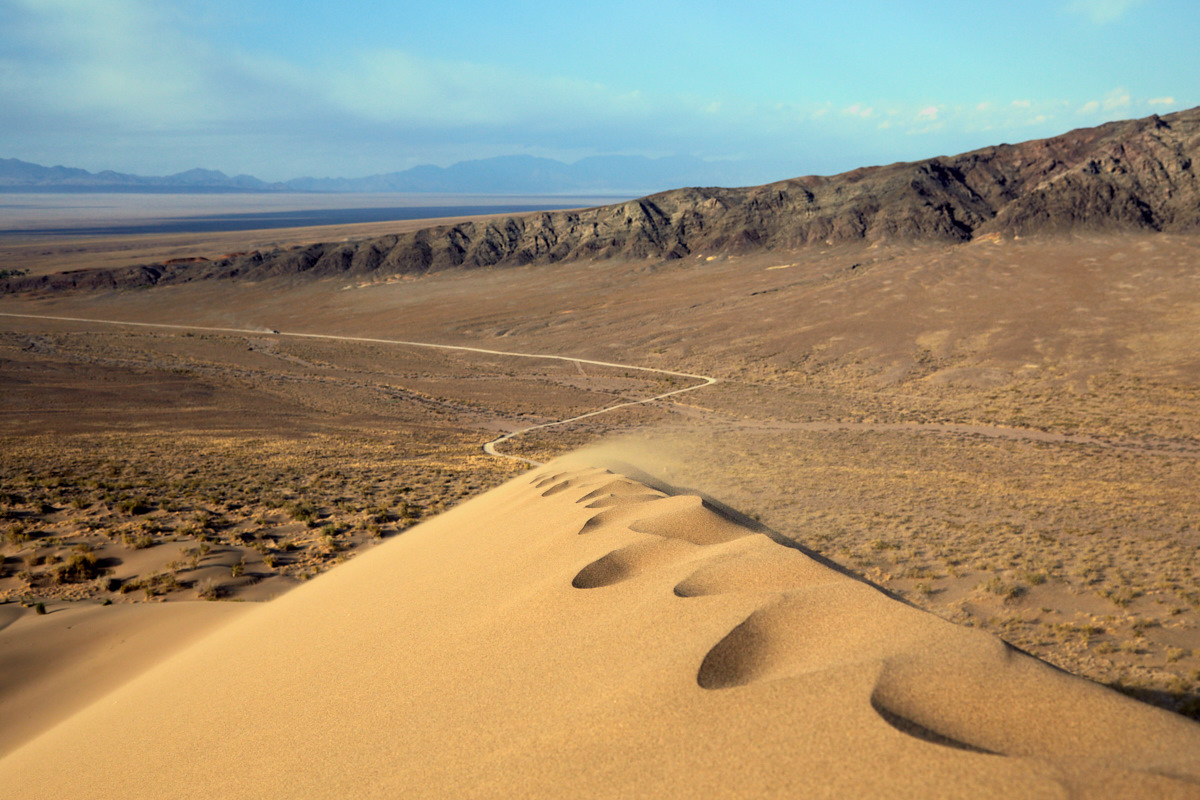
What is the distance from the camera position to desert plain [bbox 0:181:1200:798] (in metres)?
2.93

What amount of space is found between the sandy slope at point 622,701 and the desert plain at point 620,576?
0.02m

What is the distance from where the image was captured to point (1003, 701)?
2928 mm

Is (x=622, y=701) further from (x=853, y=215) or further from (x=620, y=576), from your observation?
(x=853, y=215)

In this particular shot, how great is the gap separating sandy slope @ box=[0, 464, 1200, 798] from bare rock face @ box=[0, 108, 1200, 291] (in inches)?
2580

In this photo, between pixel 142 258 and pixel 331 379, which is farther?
Result: pixel 142 258

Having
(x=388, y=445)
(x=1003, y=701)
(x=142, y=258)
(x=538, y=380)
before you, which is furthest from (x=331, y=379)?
(x=142, y=258)

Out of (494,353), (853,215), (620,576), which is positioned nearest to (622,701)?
(620,576)

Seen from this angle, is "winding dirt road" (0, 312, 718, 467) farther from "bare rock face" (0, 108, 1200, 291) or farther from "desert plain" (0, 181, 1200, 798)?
"bare rock face" (0, 108, 1200, 291)

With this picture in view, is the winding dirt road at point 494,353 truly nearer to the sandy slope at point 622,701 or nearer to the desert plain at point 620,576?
the desert plain at point 620,576

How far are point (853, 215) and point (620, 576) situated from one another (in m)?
69.2

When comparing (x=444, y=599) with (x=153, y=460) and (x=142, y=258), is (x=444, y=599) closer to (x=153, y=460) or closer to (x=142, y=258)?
(x=153, y=460)

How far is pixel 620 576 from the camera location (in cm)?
487

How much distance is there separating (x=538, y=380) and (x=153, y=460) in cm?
2118

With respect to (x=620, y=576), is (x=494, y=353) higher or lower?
lower
